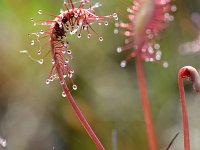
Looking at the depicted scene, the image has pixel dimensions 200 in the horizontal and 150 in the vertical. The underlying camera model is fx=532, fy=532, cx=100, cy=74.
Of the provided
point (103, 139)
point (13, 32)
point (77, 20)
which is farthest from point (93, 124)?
point (77, 20)

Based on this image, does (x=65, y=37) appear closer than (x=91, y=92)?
Yes

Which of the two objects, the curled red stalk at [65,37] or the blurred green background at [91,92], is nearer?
the curled red stalk at [65,37]

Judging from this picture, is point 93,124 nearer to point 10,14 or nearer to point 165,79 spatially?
point 165,79

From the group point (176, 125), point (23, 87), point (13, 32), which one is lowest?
point (176, 125)

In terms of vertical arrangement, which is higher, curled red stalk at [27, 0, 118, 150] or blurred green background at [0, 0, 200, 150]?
curled red stalk at [27, 0, 118, 150]

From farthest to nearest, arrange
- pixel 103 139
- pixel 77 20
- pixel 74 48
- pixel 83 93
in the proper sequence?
pixel 74 48, pixel 83 93, pixel 103 139, pixel 77 20

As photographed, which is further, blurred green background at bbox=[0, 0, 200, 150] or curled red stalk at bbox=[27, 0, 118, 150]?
blurred green background at bbox=[0, 0, 200, 150]

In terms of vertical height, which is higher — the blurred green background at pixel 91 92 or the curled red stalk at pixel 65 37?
the curled red stalk at pixel 65 37

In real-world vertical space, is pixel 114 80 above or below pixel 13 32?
below
